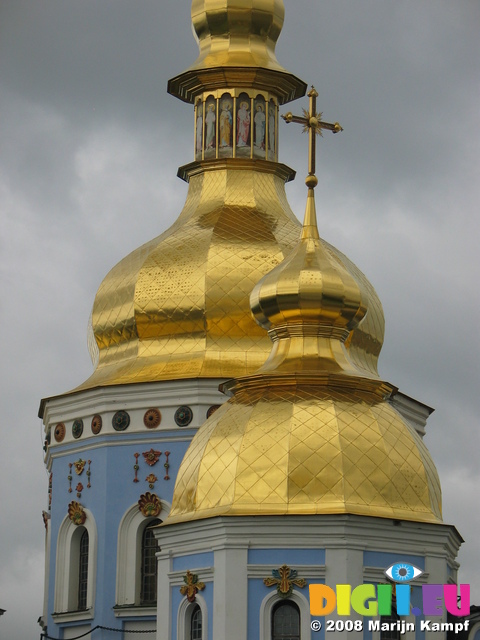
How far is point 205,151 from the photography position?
137 feet

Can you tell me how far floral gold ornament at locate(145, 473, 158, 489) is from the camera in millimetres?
37750

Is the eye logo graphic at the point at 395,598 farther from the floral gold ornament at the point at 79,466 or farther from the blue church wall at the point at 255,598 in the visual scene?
the floral gold ornament at the point at 79,466

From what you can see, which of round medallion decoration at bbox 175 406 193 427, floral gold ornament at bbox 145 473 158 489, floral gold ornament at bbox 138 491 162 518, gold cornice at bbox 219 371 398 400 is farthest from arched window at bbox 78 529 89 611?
gold cornice at bbox 219 371 398 400

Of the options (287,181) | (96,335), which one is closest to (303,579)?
(96,335)

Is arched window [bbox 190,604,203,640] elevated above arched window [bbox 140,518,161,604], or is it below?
below

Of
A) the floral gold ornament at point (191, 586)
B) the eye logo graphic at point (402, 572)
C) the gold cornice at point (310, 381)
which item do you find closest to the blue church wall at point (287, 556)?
the floral gold ornament at point (191, 586)

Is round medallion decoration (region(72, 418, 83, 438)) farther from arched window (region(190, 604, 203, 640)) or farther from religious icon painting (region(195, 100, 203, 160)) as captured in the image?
arched window (region(190, 604, 203, 640))

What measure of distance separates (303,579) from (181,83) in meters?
12.9

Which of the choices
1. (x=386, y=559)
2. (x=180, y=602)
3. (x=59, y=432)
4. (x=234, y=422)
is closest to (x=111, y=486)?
(x=59, y=432)

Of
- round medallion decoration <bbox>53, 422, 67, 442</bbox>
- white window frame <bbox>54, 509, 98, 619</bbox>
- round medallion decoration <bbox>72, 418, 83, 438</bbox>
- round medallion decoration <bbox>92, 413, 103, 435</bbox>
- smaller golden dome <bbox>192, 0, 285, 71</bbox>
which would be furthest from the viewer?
smaller golden dome <bbox>192, 0, 285, 71</bbox>

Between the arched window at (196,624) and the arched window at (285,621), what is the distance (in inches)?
44.9

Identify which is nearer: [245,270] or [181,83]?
[245,270]

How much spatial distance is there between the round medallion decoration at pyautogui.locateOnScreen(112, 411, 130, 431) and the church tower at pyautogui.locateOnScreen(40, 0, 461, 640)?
0.9 inches

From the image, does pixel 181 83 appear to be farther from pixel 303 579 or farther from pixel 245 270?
pixel 303 579
